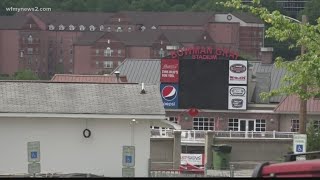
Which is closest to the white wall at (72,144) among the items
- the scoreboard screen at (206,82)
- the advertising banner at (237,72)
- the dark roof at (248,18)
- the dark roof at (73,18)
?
the advertising banner at (237,72)

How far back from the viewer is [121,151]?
29641mm

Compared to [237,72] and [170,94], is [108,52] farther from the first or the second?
[237,72]

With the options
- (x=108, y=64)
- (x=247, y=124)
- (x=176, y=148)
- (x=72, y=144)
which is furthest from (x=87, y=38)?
(x=72, y=144)

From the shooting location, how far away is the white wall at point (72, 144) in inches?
1156

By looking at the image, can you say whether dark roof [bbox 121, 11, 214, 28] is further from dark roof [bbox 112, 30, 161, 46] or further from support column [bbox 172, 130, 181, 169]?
support column [bbox 172, 130, 181, 169]

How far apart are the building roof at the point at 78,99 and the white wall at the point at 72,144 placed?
0.41 m

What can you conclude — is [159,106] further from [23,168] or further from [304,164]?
[304,164]

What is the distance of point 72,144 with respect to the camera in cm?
2948

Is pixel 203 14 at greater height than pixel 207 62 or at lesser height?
greater

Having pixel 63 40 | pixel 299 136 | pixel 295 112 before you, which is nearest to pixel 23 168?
pixel 299 136

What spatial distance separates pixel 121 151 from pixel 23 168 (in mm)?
2853

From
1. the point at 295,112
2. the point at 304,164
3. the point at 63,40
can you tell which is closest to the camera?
the point at 304,164

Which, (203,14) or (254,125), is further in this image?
(203,14)

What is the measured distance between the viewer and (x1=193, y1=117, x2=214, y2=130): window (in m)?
64.9
